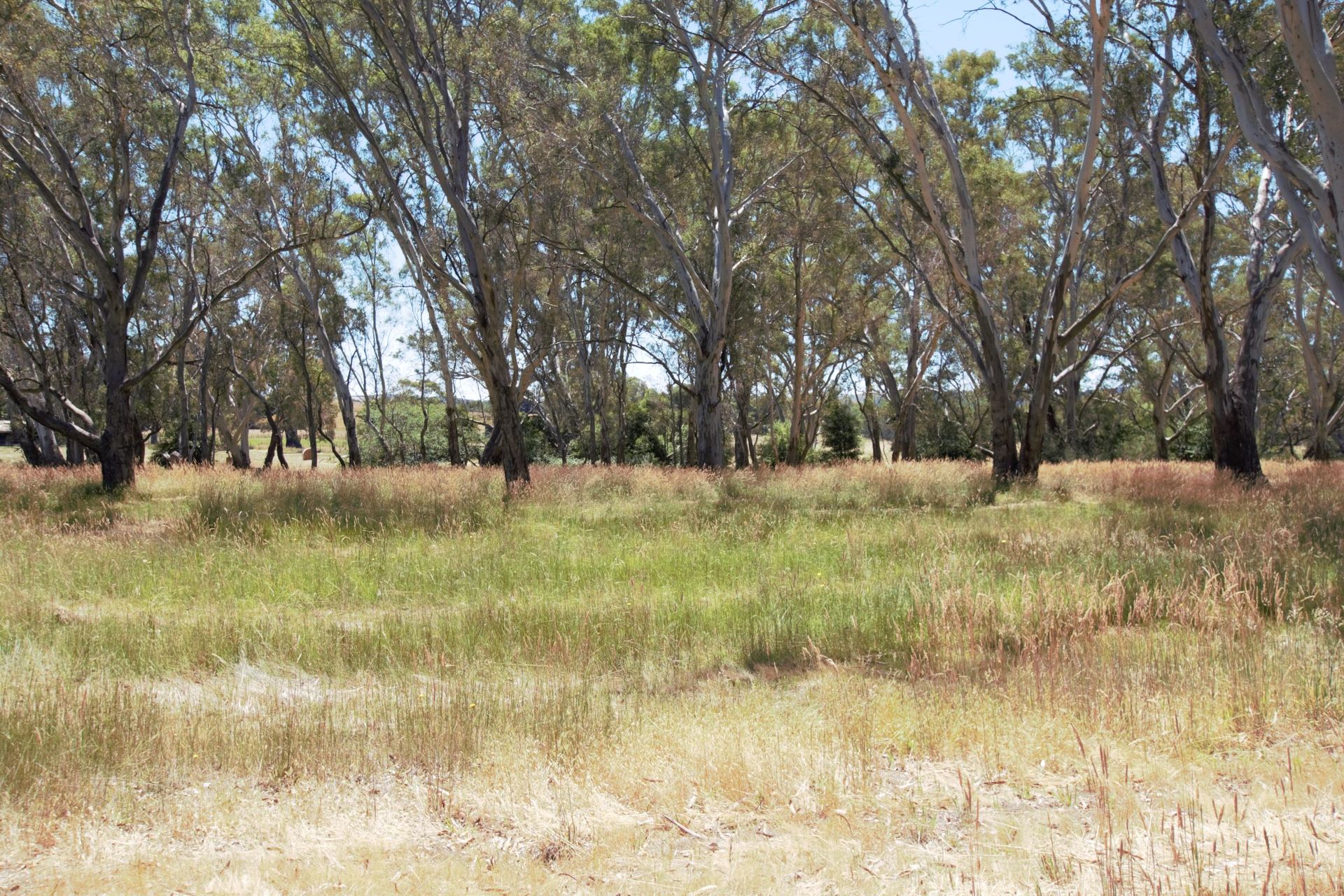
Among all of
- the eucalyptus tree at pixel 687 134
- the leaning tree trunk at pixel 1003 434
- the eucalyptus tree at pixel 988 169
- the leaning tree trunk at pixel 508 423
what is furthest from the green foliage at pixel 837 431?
the leaning tree trunk at pixel 508 423

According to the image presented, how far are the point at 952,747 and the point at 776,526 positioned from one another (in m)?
6.36

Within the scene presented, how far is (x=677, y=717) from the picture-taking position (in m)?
4.30

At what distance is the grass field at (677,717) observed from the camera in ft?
9.85

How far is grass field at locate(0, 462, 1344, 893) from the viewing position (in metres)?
3.00

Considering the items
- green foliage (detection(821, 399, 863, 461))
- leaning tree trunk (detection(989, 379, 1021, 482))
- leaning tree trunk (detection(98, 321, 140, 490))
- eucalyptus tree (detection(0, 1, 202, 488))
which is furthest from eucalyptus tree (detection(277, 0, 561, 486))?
green foliage (detection(821, 399, 863, 461))

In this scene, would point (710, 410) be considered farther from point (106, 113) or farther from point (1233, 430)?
point (106, 113)

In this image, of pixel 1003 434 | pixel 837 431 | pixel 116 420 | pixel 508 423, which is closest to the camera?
pixel 116 420

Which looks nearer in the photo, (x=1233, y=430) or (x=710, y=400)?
(x=1233, y=430)

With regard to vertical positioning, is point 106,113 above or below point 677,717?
above

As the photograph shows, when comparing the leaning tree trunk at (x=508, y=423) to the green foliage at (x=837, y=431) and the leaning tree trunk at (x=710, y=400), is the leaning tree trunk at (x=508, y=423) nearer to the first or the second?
the leaning tree trunk at (x=710, y=400)

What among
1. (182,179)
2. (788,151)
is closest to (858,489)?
(788,151)

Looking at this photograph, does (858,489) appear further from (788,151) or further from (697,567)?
(788,151)

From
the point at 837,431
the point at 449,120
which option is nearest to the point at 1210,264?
the point at 449,120

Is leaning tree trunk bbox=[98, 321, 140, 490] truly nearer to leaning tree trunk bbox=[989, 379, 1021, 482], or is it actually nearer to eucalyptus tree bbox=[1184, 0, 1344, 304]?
leaning tree trunk bbox=[989, 379, 1021, 482]
